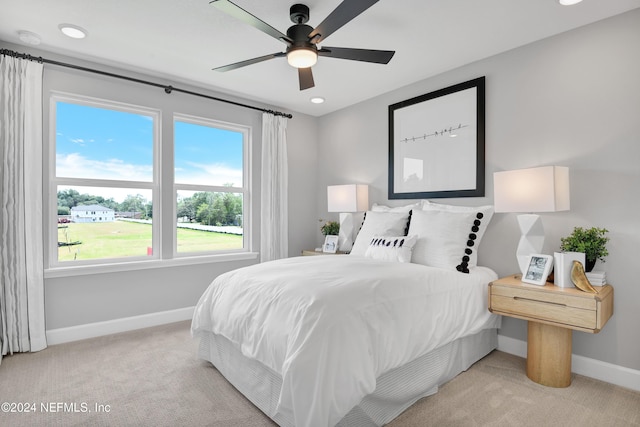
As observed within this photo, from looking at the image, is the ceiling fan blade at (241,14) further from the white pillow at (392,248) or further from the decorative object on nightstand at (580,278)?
the decorative object on nightstand at (580,278)

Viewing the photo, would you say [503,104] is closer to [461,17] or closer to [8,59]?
[461,17]

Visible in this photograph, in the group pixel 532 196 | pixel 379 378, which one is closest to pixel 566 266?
pixel 532 196

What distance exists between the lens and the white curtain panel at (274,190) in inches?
172

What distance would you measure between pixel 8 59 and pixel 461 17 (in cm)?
361

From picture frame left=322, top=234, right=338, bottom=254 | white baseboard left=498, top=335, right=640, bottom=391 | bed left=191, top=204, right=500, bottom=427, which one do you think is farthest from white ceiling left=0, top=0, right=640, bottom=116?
white baseboard left=498, top=335, right=640, bottom=391

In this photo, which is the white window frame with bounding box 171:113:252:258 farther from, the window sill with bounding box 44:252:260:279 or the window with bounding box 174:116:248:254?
the window sill with bounding box 44:252:260:279

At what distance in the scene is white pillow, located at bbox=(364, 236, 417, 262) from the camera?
9.50 feet

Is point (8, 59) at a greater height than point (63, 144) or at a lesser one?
greater

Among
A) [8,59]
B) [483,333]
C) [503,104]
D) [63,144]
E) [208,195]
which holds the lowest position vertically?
[483,333]

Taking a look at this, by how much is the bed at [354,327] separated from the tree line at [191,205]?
1654mm

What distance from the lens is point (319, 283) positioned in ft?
6.53

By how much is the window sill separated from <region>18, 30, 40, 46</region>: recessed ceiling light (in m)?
1.93

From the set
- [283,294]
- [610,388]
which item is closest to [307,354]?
[283,294]

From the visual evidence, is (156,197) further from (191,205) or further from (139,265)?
(139,265)
